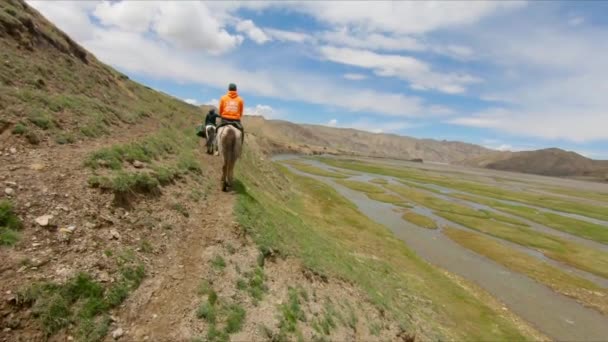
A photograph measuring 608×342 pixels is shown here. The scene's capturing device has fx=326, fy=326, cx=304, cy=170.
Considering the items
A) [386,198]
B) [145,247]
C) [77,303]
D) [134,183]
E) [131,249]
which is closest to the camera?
[77,303]

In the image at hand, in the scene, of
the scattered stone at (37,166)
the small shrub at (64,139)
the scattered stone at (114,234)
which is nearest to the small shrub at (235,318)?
the scattered stone at (114,234)

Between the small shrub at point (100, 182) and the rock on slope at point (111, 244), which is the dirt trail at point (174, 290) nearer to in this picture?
the rock on slope at point (111, 244)

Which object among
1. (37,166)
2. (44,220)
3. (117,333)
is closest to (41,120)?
(37,166)

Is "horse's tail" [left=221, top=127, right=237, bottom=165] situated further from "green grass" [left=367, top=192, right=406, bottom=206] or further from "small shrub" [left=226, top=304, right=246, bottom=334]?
"green grass" [left=367, top=192, right=406, bottom=206]

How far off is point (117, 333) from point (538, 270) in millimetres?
44658

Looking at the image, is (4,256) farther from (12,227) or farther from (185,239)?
(185,239)

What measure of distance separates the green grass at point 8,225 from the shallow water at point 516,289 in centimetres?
3169

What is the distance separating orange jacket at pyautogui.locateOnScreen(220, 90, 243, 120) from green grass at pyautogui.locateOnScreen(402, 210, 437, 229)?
1808 inches

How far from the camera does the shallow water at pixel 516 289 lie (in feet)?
84.1

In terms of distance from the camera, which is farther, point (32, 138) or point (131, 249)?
point (32, 138)

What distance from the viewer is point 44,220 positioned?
841 cm

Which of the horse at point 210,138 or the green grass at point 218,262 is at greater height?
the horse at point 210,138

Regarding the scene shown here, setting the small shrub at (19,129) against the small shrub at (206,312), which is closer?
the small shrub at (206,312)

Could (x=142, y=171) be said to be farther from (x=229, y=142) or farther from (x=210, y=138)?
(x=210, y=138)
